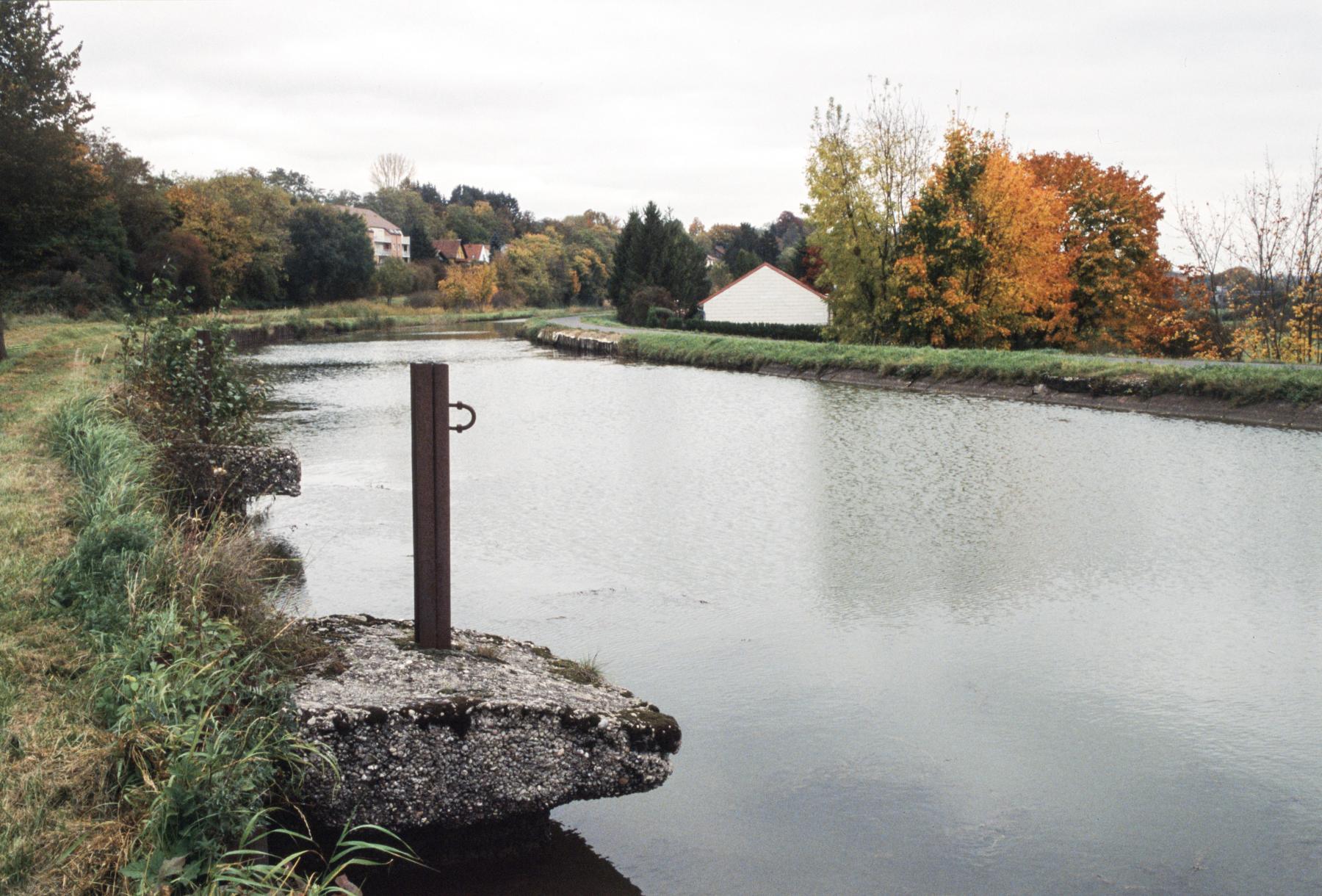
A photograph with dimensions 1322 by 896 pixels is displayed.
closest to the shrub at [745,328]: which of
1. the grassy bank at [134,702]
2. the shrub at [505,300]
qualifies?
the shrub at [505,300]

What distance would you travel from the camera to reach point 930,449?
557 inches

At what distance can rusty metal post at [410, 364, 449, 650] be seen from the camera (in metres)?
4.50

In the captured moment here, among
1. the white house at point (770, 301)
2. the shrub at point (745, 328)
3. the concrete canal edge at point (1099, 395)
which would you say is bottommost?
the concrete canal edge at point (1099, 395)

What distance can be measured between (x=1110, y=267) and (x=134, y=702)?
3746 centimetres

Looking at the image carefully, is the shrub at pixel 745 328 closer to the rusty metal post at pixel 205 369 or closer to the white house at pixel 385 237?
the rusty metal post at pixel 205 369

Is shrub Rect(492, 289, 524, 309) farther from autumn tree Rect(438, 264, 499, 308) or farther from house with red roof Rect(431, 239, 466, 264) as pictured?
house with red roof Rect(431, 239, 466, 264)

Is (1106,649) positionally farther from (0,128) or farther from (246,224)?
(246,224)

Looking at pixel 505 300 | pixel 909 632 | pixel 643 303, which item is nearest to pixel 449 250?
pixel 505 300

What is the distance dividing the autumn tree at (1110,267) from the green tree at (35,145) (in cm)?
2920

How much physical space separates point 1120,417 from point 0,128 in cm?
1761

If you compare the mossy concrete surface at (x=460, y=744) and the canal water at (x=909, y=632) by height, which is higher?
the mossy concrete surface at (x=460, y=744)

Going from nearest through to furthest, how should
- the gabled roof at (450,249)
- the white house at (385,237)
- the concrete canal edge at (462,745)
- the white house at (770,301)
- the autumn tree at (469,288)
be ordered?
the concrete canal edge at (462,745) < the white house at (770,301) < the autumn tree at (469,288) < the white house at (385,237) < the gabled roof at (450,249)

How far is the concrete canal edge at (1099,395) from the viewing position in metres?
16.5

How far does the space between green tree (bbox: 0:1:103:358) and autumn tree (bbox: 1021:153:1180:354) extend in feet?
95.8
